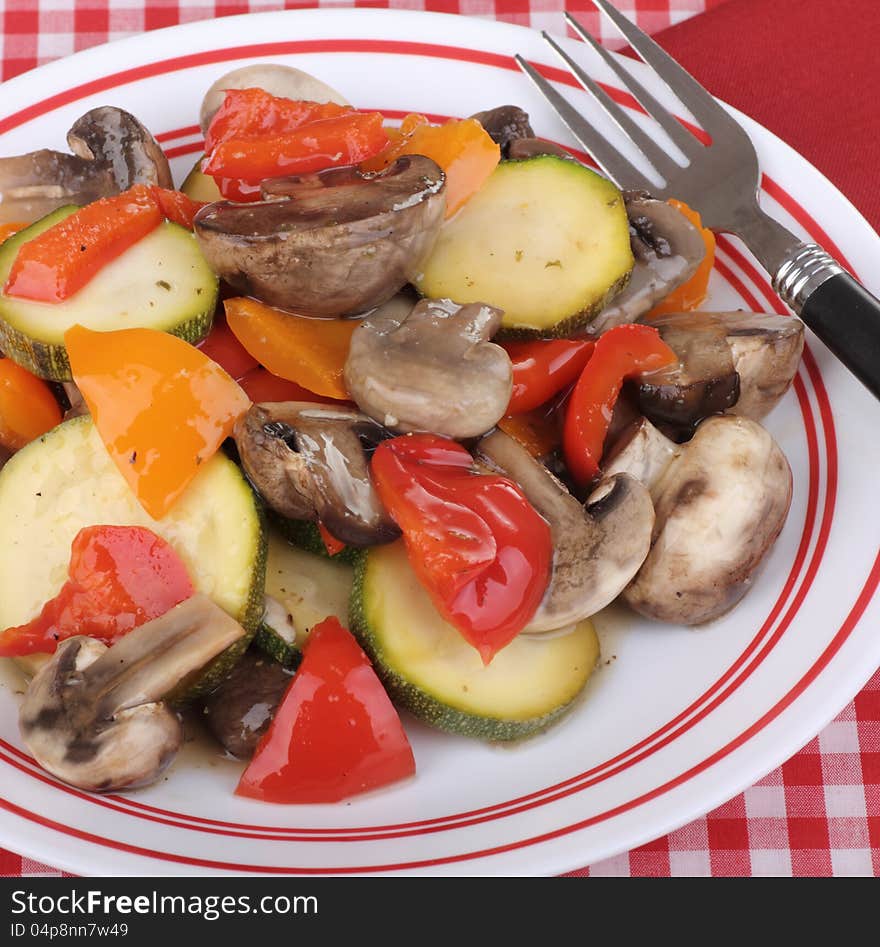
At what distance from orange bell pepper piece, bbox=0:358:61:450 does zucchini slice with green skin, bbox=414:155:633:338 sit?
0.82m

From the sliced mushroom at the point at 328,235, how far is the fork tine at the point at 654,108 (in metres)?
0.81

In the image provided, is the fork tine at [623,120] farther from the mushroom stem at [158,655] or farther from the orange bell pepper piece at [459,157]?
the mushroom stem at [158,655]

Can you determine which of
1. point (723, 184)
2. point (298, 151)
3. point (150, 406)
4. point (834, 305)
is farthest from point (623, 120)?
point (150, 406)

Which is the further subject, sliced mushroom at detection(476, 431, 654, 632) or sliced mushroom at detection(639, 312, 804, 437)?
sliced mushroom at detection(639, 312, 804, 437)

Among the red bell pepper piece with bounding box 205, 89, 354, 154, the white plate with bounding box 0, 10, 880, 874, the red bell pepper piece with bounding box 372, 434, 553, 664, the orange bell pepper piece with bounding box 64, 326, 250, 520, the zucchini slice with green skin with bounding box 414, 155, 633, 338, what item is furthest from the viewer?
the red bell pepper piece with bounding box 205, 89, 354, 154

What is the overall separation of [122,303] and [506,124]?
102cm

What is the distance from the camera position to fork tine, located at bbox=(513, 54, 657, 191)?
2875 mm

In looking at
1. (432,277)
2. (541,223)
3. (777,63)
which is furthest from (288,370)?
(777,63)

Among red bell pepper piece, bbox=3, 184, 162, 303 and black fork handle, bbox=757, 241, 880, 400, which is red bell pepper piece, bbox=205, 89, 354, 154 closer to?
red bell pepper piece, bbox=3, 184, 162, 303

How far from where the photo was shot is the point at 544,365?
7.87ft

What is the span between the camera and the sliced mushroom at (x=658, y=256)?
2.56 metres

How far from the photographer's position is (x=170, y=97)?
299cm

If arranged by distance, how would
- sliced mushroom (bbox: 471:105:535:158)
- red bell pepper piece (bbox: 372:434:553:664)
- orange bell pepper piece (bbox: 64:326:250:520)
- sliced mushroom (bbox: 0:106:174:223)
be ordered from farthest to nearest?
sliced mushroom (bbox: 471:105:535:158), sliced mushroom (bbox: 0:106:174:223), orange bell pepper piece (bbox: 64:326:250:520), red bell pepper piece (bbox: 372:434:553:664)

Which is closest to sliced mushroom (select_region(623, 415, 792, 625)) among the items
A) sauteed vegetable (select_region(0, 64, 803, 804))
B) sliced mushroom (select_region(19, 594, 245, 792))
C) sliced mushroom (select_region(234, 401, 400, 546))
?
sauteed vegetable (select_region(0, 64, 803, 804))
